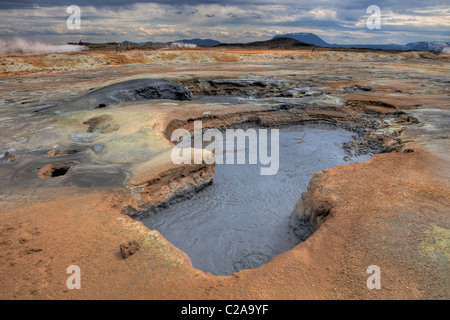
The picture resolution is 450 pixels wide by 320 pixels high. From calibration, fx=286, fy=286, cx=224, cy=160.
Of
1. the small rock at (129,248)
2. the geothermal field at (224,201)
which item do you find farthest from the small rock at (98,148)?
the small rock at (129,248)

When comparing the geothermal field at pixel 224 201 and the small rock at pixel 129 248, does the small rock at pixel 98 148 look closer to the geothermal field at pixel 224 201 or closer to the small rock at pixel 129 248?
the geothermal field at pixel 224 201

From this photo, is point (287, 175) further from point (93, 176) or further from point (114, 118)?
point (114, 118)

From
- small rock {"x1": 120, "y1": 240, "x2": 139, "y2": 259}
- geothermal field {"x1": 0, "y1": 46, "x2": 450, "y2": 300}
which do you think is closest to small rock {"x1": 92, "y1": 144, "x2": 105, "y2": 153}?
geothermal field {"x1": 0, "y1": 46, "x2": 450, "y2": 300}

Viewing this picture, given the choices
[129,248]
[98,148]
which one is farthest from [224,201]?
[98,148]

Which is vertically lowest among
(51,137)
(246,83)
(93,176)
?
(93,176)

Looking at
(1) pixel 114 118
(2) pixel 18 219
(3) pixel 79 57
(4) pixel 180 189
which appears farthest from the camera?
(3) pixel 79 57

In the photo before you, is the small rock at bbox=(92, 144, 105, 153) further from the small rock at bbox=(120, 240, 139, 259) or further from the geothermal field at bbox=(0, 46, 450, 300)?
the small rock at bbox=(120, 240, 139, 259)
